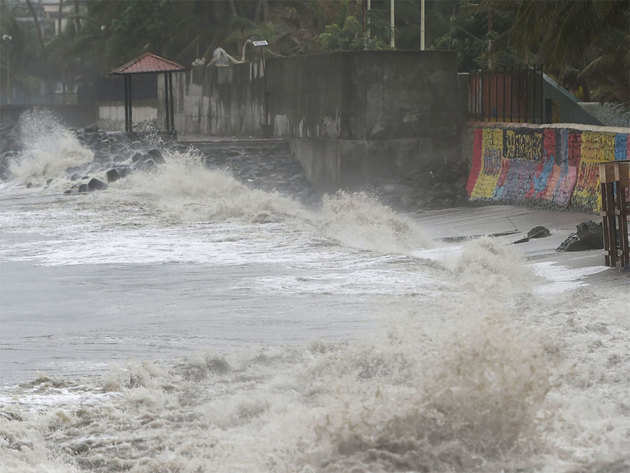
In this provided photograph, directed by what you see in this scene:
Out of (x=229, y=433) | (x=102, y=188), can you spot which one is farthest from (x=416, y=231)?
(x=229, y=433)

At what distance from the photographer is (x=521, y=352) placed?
742cm

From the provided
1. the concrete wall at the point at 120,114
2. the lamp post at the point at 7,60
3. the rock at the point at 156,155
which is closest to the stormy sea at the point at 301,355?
the rock at the point at 156,155

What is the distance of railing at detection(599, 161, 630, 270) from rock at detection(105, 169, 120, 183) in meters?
16.9

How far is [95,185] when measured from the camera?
26.6m

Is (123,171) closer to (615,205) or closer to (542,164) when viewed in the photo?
(542,164)

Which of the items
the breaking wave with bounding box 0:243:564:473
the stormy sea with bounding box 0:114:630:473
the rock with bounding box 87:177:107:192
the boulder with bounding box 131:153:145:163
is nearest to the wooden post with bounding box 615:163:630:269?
the stormy sea with bounding box 0:114:630:473

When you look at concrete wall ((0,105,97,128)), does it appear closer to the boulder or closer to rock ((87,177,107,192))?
the boulder

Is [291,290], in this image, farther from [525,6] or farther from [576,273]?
[525,6]

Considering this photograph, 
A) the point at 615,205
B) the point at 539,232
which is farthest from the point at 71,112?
the point at 615,205

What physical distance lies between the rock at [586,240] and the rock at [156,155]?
15.1 meters

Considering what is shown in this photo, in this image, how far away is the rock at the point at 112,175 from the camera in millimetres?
27109

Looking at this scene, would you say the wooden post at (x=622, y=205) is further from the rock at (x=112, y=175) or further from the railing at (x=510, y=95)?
the rock at (x=112, y=175)

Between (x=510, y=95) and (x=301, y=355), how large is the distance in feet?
47.4

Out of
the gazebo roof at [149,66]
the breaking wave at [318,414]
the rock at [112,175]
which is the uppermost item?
the gazebo roof at [149,66]
